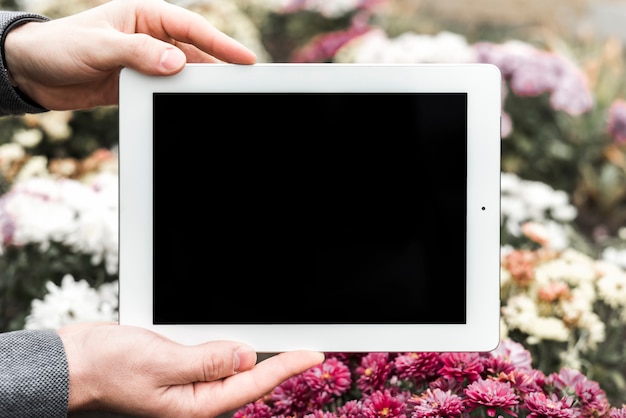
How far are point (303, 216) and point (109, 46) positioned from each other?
61 centimetres

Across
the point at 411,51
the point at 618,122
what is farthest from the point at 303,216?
the point at 618,122

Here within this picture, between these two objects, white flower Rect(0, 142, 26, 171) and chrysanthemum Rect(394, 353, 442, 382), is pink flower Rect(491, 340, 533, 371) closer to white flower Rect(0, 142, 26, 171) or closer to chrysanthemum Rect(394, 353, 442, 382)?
chrysanthemum Rect(394, 353, 442, 382)

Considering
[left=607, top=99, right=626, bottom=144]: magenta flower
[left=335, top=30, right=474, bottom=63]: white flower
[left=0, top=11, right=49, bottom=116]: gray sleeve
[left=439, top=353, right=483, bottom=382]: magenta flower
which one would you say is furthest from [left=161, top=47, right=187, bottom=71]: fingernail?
[left=607, top=99, right=626, bottom=144]: magenta flower

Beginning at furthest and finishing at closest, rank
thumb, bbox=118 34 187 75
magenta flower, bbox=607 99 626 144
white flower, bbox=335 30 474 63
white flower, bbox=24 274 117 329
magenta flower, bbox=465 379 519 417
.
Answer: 1. magenta flower, bbox=607 99 626 144
2. white flower, bbox=335 30 474 63
3. white flower, bbox=24 274 117 329
4. thumb, bbox=118 34 187 75
5. magenta flower, bbox=465 379 519 417

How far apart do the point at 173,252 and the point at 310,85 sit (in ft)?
1.65

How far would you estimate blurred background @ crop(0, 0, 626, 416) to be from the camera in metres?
1.89

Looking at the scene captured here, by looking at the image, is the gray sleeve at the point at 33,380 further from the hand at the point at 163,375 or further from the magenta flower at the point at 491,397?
the magenta flower at the point at 491,397

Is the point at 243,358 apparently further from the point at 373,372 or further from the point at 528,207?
the point at 528,207

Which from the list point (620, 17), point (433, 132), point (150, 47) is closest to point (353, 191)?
point (433, 132)

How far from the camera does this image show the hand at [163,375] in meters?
1.32

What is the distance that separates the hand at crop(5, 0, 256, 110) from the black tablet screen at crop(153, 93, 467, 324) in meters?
0.12

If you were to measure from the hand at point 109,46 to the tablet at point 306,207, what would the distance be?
0.19ft

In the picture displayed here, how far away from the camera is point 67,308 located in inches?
72.5

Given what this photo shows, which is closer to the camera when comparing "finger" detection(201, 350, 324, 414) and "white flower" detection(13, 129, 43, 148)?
"finger" detection(201, 350, 324, 414)
